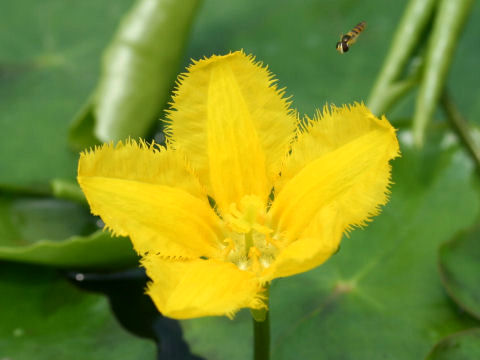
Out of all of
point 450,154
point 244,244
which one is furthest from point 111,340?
point 450,154

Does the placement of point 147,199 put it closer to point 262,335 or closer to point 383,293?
point 262,335

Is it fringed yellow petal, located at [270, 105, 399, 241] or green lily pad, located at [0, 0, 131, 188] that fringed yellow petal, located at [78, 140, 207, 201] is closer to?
fringed yellow petal, located at [270, 105, 399, 241]

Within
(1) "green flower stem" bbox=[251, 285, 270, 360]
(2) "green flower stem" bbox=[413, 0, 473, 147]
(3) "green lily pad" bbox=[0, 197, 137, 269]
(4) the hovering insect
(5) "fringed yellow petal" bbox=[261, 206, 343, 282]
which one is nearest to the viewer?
(5) "fringed yellow petal" bbox=[261, 206, 343, 282]

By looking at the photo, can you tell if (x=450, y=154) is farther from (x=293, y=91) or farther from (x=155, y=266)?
(x=155, y=266)

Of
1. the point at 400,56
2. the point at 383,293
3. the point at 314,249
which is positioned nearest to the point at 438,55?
the point at 400,56

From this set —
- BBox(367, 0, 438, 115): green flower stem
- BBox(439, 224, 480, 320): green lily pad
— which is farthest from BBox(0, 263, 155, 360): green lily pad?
BBox(367, 0, 438, 115): green flower stem
